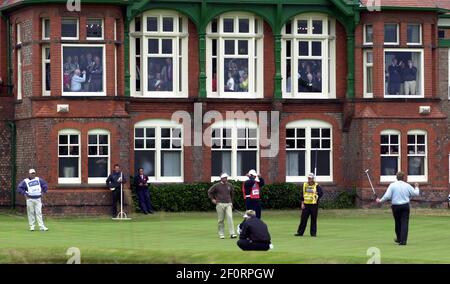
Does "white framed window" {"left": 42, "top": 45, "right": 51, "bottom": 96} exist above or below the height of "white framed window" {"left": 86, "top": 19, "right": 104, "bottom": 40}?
below

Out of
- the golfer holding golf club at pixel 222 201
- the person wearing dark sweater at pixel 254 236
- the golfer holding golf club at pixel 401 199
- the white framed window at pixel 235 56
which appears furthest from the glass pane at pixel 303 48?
the person wearing dark sweater at pixel 254 236

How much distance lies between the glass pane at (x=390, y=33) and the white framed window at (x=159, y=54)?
7.16m

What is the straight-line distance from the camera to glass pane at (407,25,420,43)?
56000 mm

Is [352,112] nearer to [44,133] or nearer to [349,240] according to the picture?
[44,133]

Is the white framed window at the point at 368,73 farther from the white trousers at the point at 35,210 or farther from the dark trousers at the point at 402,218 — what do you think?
the dark trousers at the point at 402,218

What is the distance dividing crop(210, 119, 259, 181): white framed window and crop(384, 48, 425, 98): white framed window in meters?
5.14

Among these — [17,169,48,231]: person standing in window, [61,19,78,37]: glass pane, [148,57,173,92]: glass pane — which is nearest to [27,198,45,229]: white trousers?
[17,169,48,231]: person standing in window

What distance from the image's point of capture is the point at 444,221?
1939 inches

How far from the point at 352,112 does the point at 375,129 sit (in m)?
1.08

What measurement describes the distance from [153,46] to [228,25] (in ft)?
9.27

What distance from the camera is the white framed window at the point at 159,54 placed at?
54.7 m

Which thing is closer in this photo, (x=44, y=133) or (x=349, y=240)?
(x=349, y=240)

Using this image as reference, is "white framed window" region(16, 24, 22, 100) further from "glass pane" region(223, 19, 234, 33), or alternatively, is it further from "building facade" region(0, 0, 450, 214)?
"glass pane" region(223, 19, 234, 33)
